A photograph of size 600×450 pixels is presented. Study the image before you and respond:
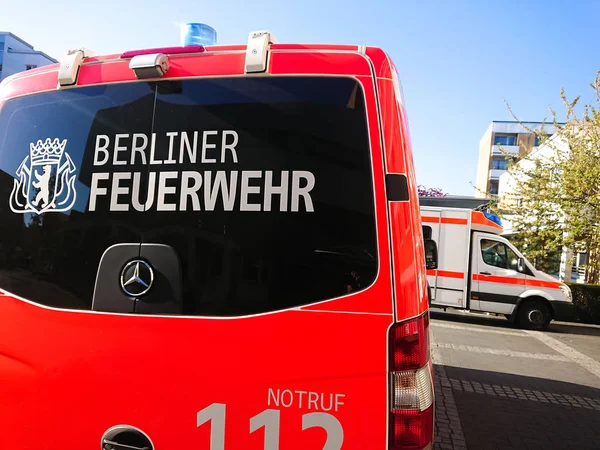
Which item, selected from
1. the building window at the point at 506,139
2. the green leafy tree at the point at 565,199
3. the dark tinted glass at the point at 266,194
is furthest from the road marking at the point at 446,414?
the building window at the point at 506,139

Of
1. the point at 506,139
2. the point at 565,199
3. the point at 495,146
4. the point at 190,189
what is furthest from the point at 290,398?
the point at 506,139

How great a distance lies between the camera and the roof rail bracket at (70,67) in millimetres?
2150

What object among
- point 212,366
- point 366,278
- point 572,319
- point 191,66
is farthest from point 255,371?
point 572,319

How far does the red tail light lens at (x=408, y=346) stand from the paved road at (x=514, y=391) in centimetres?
306

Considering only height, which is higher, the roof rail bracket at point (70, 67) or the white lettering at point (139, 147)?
the roof rail bracket at point (70, 67)

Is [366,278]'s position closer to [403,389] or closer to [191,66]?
[403,389]

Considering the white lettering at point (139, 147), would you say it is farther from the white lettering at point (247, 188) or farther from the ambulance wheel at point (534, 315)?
the ambulance wheel at point (534, 315)

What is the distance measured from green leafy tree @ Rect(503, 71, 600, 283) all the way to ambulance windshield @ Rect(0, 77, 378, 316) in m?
15.6

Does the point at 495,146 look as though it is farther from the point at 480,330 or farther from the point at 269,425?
the point at 269,425

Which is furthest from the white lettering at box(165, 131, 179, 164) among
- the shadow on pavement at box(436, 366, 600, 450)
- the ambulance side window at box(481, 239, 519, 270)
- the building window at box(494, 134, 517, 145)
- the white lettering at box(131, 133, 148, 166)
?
the building window at box(494, 134, 517, 145)

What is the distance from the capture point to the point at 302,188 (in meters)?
1.87

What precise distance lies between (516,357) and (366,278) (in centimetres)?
810

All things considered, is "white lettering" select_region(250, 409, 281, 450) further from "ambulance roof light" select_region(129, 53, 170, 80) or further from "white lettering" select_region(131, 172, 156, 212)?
"ambulance roof light" select_region(129, 53, 170, 80)

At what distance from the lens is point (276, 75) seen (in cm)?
195
